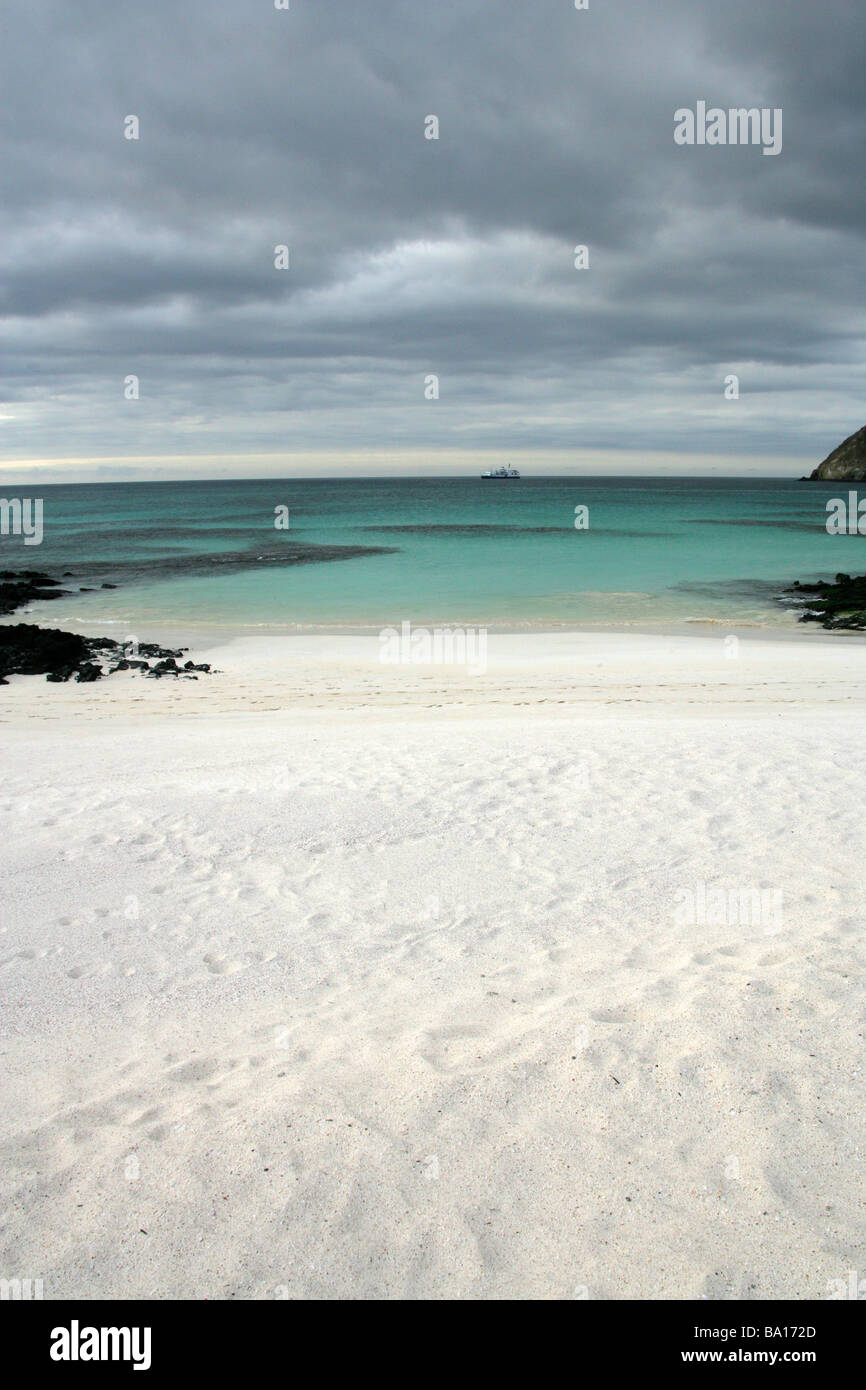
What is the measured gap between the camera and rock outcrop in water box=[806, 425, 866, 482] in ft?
485

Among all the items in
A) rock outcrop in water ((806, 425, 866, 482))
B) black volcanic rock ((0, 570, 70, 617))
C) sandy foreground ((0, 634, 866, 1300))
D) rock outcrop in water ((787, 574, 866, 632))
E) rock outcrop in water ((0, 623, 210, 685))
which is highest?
rock outcrop in water ((806, 425, 866, 482))

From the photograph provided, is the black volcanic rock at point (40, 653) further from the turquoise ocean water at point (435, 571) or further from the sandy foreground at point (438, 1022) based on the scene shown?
the sandy foreground at point (438, 1022)

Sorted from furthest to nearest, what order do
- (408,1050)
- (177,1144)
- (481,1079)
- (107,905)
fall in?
(107,905) < (408,1050) < (481,1079) < (177,1144)

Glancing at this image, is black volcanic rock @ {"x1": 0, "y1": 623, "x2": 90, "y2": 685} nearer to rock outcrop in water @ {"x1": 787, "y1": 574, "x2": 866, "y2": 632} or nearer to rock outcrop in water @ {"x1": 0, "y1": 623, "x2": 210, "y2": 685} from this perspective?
rock outcrop in water @ {"x1": 0, "y1": 623, "x2": 210, "y2": 685}

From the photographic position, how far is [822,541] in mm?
46469

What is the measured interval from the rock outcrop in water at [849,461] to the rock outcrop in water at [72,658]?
15961 centimetres

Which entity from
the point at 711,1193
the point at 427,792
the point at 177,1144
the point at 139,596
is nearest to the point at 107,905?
the point at 177,1144

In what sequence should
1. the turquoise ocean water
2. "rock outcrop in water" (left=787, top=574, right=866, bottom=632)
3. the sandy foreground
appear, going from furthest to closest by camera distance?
Result: the turquoise ocean water, "rock outcrop in water" (left=787, top=574, right=866, bottom=632), the sandy foreground

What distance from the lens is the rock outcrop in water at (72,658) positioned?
15.3 metres

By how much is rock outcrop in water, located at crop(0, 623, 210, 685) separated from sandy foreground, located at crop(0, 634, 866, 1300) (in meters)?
6.95

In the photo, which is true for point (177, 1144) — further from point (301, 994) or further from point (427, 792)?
point (427, 792)

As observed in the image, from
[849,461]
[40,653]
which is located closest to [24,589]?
[40,653]

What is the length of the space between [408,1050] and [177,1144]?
1.13 m

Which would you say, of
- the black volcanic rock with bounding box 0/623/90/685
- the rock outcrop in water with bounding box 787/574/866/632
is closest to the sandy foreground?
the black volcanic rock with bounding box 0/623/90/685
